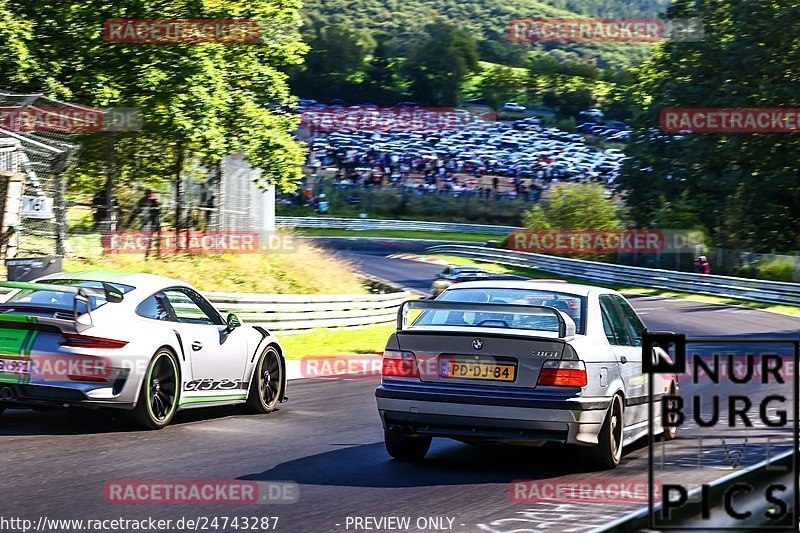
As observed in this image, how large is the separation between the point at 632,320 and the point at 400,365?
8.47ft

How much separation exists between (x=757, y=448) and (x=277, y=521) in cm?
350

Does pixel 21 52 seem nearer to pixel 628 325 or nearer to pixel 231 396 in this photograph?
pixel 231 396

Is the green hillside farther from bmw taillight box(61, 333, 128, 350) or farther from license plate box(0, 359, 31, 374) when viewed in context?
license plate box(0, 359, 31, 374)

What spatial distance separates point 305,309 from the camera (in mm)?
22328

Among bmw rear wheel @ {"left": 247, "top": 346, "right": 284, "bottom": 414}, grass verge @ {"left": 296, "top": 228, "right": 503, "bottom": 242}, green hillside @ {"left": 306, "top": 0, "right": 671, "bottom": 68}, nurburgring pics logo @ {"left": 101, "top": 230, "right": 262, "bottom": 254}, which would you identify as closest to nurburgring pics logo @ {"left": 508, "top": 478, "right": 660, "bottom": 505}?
bmw rear wheel @ {"left": 247, "top": 346, "right": 284, "bottom": 414}

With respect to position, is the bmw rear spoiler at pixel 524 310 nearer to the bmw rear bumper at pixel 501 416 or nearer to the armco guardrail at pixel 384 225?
the bmw rear bumper at pixel 501 416

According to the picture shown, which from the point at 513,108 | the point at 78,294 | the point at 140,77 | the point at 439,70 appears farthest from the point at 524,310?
the point at 439,70

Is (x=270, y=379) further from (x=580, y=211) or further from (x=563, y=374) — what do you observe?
(x=580, y=211)

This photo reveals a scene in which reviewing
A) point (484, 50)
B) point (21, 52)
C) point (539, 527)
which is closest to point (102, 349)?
point (539, 527)

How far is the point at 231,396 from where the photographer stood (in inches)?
441

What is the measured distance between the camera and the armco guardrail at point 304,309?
20.2 metres

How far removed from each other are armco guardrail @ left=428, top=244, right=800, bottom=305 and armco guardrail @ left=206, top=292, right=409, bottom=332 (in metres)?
18.9

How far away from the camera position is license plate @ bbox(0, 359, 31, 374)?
30.9ft

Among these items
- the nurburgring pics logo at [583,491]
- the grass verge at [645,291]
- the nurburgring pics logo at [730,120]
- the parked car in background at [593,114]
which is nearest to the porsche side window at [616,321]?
the nurburgring pics logo at [583,491]
